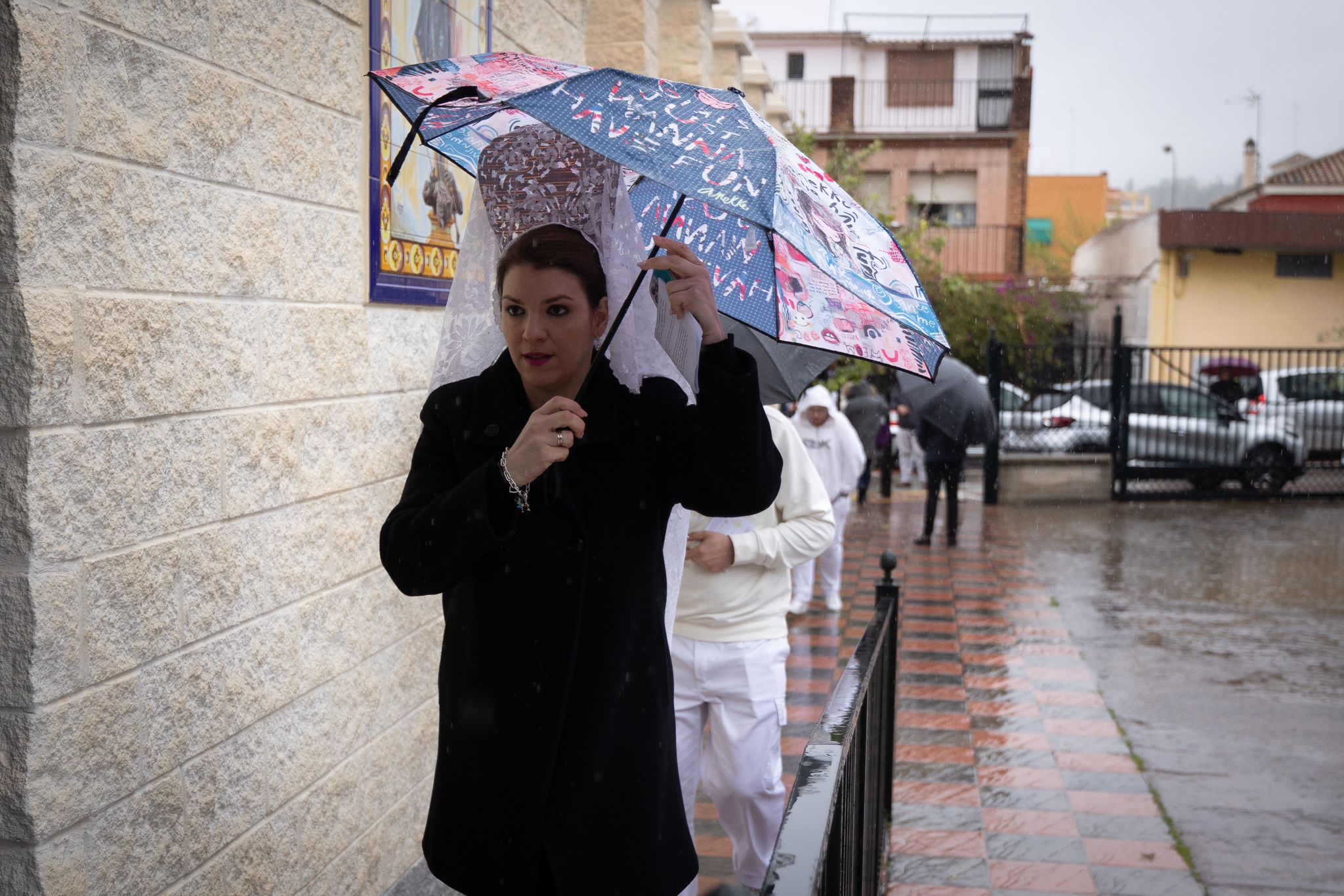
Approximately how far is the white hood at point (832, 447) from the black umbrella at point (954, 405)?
2.73 meters

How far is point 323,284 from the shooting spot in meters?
3.68

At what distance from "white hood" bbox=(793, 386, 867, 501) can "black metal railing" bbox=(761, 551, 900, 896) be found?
4697 mm

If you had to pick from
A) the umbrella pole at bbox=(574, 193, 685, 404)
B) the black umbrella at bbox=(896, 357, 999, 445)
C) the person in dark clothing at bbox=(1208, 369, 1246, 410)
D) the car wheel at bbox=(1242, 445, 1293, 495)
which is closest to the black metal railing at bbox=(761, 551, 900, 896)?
the umbrella pole at bbox=(574, 193, 685, 404)

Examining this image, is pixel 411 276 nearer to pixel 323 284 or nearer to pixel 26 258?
pixel 323 284

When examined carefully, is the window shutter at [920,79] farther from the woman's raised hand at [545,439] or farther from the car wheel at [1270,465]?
the woman's raised hand at [545,439]

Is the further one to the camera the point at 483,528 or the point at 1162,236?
the point at 1162,236

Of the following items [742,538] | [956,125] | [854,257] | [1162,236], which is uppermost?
[956,125]

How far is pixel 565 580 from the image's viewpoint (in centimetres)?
240

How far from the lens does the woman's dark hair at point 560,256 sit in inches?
97.0

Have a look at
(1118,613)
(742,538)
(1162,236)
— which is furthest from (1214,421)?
(742,538)

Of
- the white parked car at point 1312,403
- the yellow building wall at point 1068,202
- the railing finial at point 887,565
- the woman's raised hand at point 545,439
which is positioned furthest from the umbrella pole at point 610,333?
the yellow building wall at point 1068,202

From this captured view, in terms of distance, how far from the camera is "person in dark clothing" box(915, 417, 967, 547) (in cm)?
1314

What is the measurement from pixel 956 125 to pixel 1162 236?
7947 mm

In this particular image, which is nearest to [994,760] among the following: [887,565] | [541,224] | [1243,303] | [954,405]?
[887,565]
